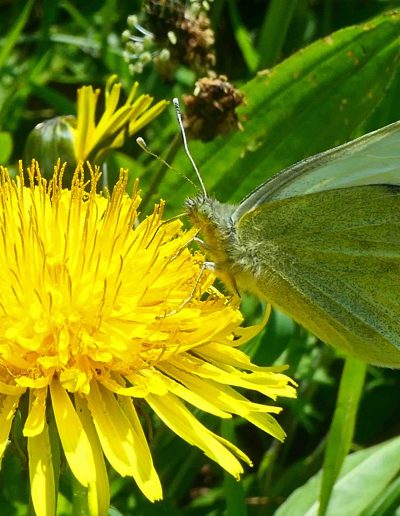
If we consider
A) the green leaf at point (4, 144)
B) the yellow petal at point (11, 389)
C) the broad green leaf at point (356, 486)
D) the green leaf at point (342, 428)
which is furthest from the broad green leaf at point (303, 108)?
the yellow petal at point (11, 389)

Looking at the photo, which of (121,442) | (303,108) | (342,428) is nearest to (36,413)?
(121,442)

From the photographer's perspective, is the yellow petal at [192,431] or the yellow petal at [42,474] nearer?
the yellow petal at [42,474]

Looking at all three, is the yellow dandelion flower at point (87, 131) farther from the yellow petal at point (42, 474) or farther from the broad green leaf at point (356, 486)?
the broad green leaf at point (356, 486)

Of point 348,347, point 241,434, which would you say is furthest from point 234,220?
Answer: point 241,434

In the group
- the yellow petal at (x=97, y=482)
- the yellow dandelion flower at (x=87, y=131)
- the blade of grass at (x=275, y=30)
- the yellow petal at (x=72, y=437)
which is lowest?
the yellow petal at (x=97, y=482)

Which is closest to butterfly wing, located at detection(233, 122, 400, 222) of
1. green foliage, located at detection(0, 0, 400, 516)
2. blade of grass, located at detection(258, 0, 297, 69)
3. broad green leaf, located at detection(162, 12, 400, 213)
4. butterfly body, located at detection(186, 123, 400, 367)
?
butterfly body, located at detection(186, 123, 400, 367)

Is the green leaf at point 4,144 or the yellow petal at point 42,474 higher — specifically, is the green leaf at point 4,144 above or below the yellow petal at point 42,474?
above

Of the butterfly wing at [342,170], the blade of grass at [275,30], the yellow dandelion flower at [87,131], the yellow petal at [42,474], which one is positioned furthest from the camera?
the blade of grass at [275,30]

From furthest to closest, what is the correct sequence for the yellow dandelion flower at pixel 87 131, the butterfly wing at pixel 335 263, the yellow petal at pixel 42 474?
the yellow dandelion flower at pixel 87 131, the butterfly wing at pixel 335 263, the yellow petal at pixel 42 474
